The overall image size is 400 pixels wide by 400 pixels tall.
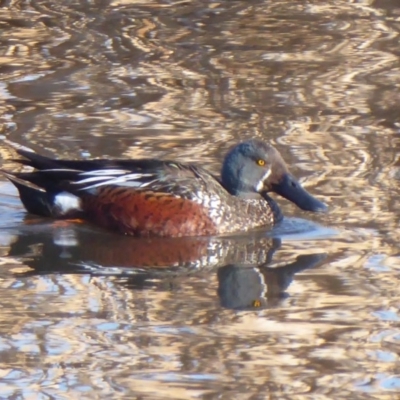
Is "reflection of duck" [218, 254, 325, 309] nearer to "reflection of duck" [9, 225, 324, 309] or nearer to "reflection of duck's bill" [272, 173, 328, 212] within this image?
"reflection of duck" [9, 225, 324, 309]

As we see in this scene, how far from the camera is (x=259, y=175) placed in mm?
8109

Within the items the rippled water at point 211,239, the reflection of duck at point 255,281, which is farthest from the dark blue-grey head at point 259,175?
the reflection of duck at point 255,281

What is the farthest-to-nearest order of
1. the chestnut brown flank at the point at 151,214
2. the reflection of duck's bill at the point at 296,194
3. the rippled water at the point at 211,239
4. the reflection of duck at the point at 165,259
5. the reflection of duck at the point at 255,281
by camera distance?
the reflection of duck's bill at the point at 296,194 → the chestnut brown flank at the point at 151,214 → the reflection of duck at the point at 165,259 → the reflection of duck at the point at 255,281 → the rippled water at the point at 211,239

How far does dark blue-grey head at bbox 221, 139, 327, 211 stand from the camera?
8.05 m

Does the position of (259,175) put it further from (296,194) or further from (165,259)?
(165,259)

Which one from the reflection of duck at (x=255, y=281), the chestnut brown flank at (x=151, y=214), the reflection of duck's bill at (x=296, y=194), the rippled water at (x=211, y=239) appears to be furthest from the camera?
the reflection of duck's bill at (x=296, y=194)

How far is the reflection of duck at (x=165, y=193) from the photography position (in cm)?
781

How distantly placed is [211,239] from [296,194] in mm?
675

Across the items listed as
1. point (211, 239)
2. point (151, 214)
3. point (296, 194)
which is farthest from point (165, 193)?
→ point (296, 194)

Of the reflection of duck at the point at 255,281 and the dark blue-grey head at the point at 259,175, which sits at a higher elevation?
the dark blue-grey head at the point at 259,175

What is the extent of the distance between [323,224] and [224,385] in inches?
114

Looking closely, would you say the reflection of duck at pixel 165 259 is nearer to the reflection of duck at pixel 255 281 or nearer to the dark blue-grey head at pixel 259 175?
the reflection of duck at pixel 255 281

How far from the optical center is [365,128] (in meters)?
10.2

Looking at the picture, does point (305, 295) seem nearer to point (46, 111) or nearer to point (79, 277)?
point (79, 277)
